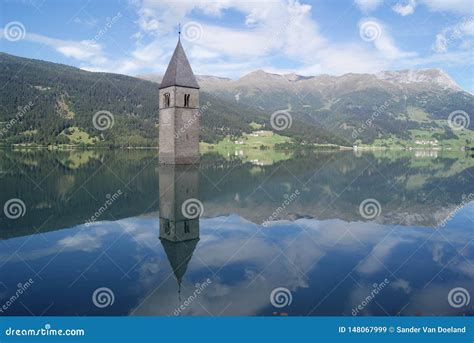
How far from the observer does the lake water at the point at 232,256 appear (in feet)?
37.7

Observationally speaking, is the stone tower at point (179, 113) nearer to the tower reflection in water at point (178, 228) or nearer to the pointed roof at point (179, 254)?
the tower reflection in water at point (178, 228)

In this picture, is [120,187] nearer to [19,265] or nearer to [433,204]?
[19,265]

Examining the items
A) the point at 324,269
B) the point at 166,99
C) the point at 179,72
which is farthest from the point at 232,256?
the point at 166,99

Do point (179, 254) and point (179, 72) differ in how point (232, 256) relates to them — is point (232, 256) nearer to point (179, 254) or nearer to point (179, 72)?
point (179, 254)

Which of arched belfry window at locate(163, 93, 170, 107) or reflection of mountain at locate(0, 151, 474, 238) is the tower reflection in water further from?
arched belfry window at locate(163, 93, 170, 107)

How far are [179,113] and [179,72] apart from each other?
6.55 meters

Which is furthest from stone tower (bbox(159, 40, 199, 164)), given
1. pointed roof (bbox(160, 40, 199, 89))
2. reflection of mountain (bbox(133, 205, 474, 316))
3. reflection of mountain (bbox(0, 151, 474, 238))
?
reflection of mountain (bbox(133, 205, 474, 316))

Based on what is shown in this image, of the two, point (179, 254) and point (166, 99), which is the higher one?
point (166, 99)

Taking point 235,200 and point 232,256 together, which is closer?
point 232,256

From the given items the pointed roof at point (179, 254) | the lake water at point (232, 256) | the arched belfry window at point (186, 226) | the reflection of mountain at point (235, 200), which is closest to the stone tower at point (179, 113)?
the reflection of mountain at point (235, 200)

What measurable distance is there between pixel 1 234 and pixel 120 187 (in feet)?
58.6

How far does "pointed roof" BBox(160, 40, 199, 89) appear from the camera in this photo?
62594 mm

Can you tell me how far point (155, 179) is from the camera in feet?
142

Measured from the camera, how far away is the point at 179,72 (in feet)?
208
